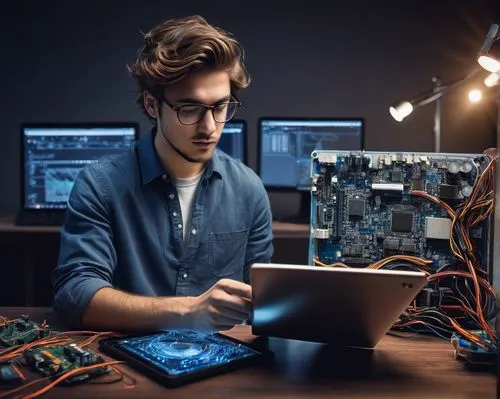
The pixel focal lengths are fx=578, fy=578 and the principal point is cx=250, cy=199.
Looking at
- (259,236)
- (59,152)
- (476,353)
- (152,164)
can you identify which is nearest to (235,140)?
(59,152)

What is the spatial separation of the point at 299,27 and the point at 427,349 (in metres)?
2.67

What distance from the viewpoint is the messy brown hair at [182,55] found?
146 centimetres

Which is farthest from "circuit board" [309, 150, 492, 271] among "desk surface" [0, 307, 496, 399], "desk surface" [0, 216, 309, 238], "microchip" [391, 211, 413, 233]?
"desk surface" [0, 216, 309, 238]

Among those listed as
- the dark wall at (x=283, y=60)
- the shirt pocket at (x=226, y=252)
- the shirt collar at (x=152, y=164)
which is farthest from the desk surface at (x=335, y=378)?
the dark wall at (x=283, y=60)

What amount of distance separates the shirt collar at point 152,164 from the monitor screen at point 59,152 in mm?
1326

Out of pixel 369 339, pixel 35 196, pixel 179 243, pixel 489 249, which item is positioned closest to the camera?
pixel 369 339

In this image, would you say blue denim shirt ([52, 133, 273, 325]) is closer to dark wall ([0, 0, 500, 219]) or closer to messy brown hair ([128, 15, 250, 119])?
messy brown hair ([128, 15, 250, 119])

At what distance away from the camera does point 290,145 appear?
3045 mm

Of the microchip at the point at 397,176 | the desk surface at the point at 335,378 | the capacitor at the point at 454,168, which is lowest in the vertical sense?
the desk surface at the point at 335,378

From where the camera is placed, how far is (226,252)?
1646mm

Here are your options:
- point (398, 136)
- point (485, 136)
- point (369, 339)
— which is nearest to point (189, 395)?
point (369, 339)

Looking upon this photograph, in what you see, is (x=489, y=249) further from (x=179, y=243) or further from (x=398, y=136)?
(x=398, y=136)

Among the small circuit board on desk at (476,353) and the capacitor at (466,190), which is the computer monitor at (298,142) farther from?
the small circuit board on desk at (476,353)

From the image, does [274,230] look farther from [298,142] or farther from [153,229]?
[153,229]
